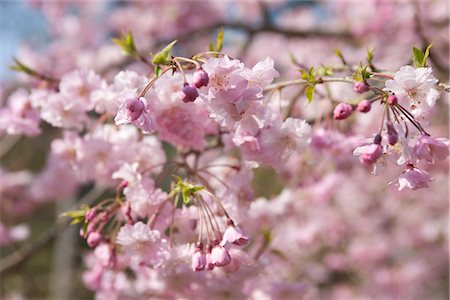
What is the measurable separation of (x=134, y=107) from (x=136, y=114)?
Answer: 0.06 feet

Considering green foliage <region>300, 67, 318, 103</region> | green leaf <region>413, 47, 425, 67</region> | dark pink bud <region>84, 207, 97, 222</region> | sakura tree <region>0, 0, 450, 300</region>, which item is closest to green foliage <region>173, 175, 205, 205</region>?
sakura tree <region>0, 0, 450, 300</region>

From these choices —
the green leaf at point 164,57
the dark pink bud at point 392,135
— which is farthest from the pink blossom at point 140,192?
the dark pink bud at point 392,135

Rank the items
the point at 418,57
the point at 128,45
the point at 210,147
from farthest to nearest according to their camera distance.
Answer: the point at 210,147
the point at 128,45
the point at 418,57

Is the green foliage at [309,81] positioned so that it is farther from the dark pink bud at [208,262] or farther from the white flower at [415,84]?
the dark pink bud at [208,262]

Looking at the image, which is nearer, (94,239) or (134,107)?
(134,107)

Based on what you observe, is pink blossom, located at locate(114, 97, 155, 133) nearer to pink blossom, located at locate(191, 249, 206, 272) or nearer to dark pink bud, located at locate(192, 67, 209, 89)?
dark pink bud, located at locate(192, 67, 209, 89)

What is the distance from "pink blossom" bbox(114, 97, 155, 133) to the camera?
1.37 m

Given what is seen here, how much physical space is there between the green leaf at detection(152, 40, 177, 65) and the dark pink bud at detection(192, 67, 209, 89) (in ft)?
0.48

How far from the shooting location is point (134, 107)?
1.37 m

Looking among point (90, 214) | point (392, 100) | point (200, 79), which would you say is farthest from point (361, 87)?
point (90, 214)

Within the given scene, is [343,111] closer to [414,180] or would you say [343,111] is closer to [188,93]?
[414,180]

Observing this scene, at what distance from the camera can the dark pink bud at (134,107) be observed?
1367 millimetres

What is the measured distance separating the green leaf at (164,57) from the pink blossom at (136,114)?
10 cm

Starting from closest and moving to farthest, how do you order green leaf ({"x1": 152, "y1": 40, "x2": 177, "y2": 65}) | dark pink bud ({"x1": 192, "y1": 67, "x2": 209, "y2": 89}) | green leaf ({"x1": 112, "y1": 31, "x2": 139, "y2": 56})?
dark pink bud ({"x1": 192, "y1": 67, "x2": 209, "y2": 89}), green leaf ({"x1": 152, "y1": 40, "x2": 177, "y2": 65}), green leaf ({"x1": 112, "y1": 31, "x2": 139, "y2": 56})
